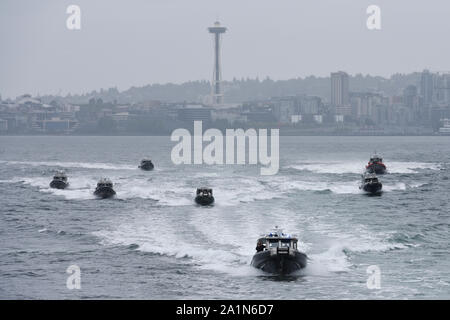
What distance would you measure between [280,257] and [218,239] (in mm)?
14666

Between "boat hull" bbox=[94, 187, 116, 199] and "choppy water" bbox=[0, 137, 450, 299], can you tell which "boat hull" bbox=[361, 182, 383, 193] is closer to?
"choppy water" bbox=[0, 137, 450, 299]

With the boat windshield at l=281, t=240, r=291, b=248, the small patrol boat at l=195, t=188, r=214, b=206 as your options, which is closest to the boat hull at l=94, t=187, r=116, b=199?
the small patrol boat at l=195, t=188, r=214, b=206

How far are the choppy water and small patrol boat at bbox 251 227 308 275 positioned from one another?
761 millimetres

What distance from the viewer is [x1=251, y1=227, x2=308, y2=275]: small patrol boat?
50719 mm

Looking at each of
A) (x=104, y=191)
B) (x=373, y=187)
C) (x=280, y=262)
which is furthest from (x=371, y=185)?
(x=280, y=262)

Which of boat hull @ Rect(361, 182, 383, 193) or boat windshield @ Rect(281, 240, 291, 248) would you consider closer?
boat windshield @ Rect(281, 240, 291, 248)

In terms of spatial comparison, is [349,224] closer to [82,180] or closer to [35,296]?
[35,296]

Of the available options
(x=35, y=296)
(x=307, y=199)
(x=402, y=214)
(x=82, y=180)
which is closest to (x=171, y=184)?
(x=82, y=180)

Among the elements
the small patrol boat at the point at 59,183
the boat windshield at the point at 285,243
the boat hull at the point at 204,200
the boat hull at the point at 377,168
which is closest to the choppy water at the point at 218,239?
the boat hull at the point at 204,200

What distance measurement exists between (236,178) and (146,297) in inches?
3410

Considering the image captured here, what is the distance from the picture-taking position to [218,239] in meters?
64.8

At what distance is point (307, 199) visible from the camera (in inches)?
3780

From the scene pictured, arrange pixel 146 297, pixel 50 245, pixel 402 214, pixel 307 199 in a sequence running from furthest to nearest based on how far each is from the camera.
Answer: pixel 307 199, pixel 402 214, pixel 50 245, pixel 146 297

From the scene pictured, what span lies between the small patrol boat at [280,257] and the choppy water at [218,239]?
0.76 m
